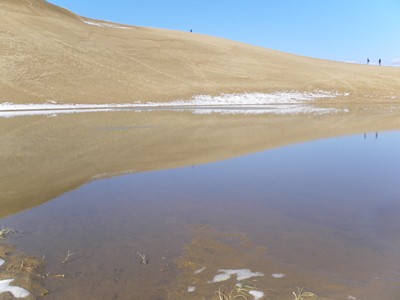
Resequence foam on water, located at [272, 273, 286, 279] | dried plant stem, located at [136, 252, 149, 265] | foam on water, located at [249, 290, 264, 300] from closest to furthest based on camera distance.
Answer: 1. foam on water, located at [249, 290, 264, 300]
2. foam on water, located at [272, 273, 286, 279]
3. dried plant stem, located at [136, 252, 149, 265]

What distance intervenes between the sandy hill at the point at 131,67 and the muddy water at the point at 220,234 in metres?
35.0

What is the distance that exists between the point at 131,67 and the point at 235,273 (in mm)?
53816

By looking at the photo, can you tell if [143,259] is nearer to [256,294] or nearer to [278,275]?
[256,294]

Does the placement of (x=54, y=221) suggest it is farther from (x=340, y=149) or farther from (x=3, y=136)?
(x=3, y=136)

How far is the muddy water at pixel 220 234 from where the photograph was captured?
16.8ft

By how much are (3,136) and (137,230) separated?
48.9ft

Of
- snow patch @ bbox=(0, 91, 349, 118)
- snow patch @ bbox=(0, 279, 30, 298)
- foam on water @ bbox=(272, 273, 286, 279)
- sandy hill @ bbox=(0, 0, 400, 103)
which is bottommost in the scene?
snow patch @ bbox=(0, 279, 30, 298)

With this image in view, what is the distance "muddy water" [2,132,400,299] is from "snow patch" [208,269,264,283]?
3.5 inches

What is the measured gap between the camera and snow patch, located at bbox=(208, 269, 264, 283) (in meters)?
5.24

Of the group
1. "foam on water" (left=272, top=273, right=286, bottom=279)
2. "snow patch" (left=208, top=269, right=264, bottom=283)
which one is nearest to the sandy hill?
Result: "snow patch" (left=208, top=269, right=264, bottom=283)

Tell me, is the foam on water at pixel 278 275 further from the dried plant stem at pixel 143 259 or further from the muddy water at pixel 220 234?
the dried plant stem at pixel 143 259

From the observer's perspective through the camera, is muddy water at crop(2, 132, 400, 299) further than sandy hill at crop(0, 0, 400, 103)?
No

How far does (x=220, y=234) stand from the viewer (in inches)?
268

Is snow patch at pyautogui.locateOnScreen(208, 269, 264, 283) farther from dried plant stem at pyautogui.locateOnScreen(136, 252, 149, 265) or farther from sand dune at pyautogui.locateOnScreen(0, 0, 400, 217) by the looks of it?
sand dune at pyautogui.locateOnScreen(0, 0, 400, 217)
